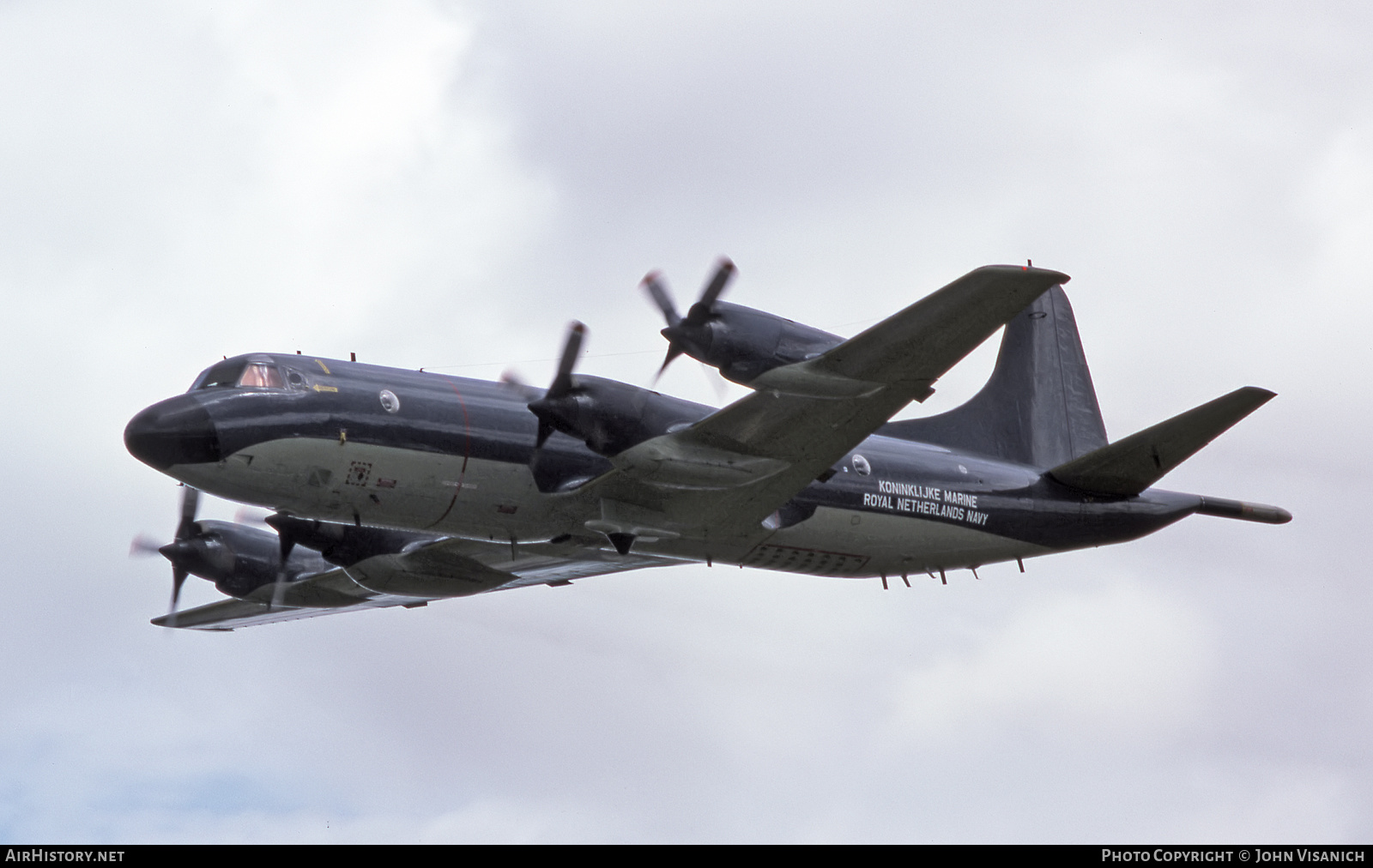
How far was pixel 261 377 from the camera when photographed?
19734 millimetres

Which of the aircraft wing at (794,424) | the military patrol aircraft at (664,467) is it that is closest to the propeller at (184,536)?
the military patrol aircraft at (664,467)

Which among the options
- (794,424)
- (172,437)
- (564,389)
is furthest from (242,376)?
(794,424)

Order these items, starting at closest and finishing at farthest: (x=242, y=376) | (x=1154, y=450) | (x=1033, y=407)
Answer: (x=242, y=376)
(x=1154, y=450)
(x=1033, y=407)

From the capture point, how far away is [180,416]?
19203 millimetres

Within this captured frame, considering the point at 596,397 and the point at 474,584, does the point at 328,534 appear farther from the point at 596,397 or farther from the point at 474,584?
the point at 596,397

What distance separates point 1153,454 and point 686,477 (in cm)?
782

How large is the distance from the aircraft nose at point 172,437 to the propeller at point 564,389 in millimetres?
3973

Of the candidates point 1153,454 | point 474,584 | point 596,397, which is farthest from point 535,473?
point 1153,454

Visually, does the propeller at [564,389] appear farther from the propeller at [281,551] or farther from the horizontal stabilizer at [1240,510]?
the horizontal stabilizer at [1240,510]

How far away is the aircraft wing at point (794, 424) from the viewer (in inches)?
736

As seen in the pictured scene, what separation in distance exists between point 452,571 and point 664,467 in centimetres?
544

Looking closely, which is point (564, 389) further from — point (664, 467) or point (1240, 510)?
point (1240, 510)
